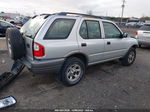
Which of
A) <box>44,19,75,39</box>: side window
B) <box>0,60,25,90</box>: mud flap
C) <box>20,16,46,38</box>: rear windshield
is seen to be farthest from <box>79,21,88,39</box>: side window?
<box>0,60,25,90</box>: mud flap

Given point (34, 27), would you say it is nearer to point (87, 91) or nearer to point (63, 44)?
point (63, 44)

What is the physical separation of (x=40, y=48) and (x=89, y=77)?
1.96m

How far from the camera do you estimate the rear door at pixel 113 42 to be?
386 centimetres

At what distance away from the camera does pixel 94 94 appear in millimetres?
3016

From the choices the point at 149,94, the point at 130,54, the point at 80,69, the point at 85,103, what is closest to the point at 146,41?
the point at 130,54

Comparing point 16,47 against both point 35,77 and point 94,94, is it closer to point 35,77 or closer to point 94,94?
point 35,77

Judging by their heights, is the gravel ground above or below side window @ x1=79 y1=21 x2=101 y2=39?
below

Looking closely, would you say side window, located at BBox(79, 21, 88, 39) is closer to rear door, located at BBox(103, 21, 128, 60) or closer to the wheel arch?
the wheel arch

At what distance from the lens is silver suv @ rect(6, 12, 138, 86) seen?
105 inches

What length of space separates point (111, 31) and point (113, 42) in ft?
1.20

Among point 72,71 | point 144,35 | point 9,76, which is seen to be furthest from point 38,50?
point 144,35

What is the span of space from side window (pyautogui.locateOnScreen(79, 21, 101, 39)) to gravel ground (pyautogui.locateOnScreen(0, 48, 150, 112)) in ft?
4.26

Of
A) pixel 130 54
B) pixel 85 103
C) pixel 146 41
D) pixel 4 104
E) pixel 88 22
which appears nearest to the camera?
pixel 4 104

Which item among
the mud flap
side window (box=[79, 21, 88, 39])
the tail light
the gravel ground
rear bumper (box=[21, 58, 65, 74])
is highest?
side window (box=[79, 21, 88, 39])
